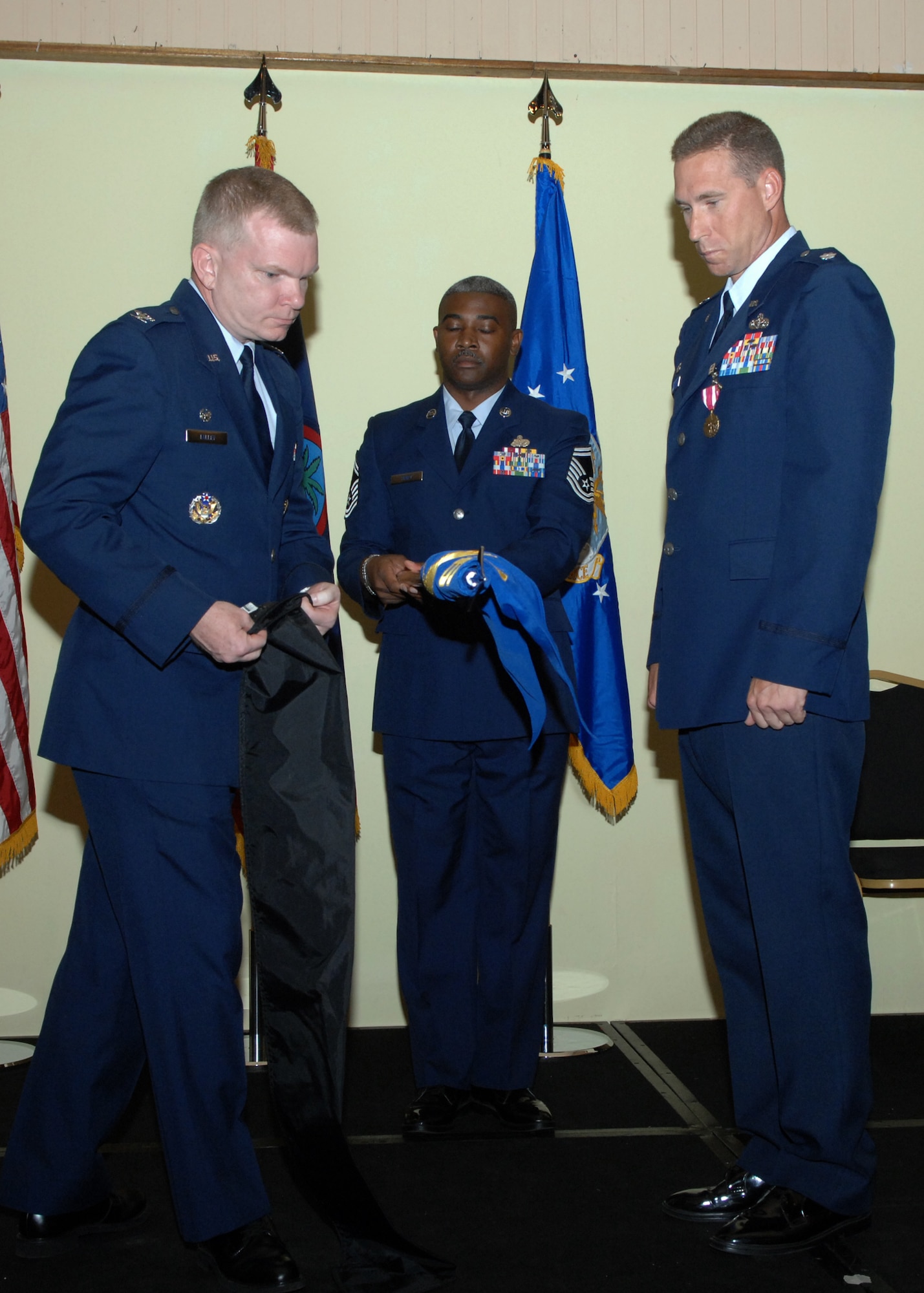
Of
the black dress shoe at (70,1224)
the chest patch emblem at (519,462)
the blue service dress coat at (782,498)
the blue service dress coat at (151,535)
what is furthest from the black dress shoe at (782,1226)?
the chest patch emblem at (519,462)

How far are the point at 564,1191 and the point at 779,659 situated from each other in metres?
1.10

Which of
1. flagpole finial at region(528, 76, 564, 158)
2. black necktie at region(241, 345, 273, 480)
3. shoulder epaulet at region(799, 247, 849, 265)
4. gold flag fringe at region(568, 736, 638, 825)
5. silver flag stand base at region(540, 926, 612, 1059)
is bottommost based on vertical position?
silver flag stand base at region(540, 926, 612, 1059)

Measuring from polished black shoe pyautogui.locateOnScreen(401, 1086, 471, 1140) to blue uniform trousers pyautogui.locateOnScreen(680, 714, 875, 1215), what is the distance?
725mm

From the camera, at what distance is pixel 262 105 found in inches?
125

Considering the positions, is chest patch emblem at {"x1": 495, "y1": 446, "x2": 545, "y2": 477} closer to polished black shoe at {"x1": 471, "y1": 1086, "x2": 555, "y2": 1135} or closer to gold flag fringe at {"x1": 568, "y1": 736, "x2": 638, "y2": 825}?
gold flag fringe at {"x1": 568, "y1": 736, "x2": 638, "y2": 825}

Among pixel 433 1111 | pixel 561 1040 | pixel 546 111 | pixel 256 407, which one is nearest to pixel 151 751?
pixel 256 407

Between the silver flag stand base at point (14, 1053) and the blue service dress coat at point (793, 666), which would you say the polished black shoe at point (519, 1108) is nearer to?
the blue service dress coat at point (793, 666)

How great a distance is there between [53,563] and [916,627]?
8.69ft

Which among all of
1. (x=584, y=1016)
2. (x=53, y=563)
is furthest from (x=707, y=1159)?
(x=53, y=563)

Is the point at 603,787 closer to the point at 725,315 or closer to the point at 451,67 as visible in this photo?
the point at 725,315

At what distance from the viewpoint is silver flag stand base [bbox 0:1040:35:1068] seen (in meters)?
2.99

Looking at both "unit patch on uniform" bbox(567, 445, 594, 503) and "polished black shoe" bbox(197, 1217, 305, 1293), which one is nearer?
"polished black shoe" bbox(197, 1217, 305, 1293)

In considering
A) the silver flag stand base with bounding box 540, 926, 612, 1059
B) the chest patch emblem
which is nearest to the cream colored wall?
the silver flag stand base with bounding box 540, 926, 612, 1059

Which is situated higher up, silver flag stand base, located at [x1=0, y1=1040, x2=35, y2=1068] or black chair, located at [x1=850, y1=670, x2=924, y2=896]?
black chair, located at [x1=850, y1=670, x2=924, y2=896]
